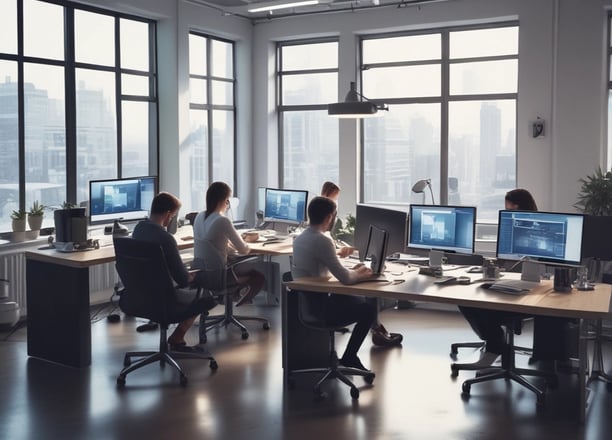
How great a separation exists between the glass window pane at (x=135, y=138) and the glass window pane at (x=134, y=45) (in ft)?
1.32

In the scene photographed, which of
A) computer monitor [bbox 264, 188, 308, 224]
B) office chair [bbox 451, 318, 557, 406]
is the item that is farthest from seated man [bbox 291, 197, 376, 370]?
computer monitor [bbox 264, 188, 308, 224]

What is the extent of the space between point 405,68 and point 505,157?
149 cm

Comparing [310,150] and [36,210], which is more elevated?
[310,150]

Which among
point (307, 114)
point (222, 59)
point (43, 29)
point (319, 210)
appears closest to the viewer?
point (319, 210)

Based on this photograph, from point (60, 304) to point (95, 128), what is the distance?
104 inches

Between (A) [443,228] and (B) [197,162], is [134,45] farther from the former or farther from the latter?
(A) [443,228]

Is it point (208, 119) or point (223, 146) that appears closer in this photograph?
point (208, 119)

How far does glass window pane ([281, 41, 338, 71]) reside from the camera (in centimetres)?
898

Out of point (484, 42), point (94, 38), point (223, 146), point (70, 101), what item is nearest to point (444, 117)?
point (484, 42)

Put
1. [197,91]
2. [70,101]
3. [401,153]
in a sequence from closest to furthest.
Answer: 1. [70,101]
2. [401,153]
3. [197,91]

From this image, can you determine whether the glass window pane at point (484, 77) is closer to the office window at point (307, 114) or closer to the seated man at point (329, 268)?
the office window at point (307, 114)

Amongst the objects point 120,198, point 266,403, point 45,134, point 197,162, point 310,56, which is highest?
point 310,56

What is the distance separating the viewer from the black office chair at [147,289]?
4.91 meters

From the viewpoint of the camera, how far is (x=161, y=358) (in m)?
5.23
